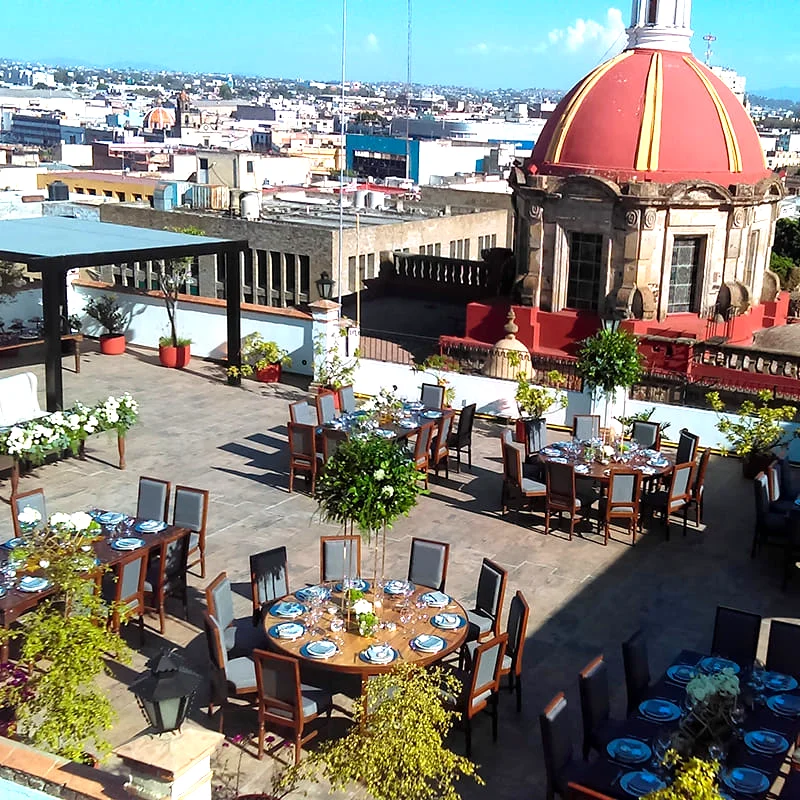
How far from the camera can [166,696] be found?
21.3 feet

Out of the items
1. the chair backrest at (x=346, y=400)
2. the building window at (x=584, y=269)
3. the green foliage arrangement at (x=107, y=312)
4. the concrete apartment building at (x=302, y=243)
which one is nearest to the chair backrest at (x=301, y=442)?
the chair backrest at (x=346, y=400)

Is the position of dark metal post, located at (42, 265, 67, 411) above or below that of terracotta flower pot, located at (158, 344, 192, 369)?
above

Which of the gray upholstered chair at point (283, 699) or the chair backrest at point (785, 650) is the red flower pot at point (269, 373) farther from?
the chair backrest at point (785, 650)

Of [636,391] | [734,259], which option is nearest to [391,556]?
[636,391]

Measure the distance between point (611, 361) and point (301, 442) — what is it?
5.19m

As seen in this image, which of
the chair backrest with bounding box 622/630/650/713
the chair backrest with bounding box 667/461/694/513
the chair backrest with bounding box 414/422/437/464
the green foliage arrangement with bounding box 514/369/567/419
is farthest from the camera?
the green foliage arrangement with bounding box 514/369/567/419

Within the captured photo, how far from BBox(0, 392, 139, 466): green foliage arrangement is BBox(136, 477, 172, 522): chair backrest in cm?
318

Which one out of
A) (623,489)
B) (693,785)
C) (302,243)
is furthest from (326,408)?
(302,243)

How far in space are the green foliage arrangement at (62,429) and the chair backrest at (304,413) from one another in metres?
2.53

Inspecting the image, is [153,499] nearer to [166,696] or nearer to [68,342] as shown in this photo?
[166,696]

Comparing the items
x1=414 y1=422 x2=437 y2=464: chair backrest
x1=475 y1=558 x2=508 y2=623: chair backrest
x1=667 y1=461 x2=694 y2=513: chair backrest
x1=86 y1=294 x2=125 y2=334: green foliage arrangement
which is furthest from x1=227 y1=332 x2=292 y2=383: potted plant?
x1=475 y1=558 x2=508 y2=623: chair backrest

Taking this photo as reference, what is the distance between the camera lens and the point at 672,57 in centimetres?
2434

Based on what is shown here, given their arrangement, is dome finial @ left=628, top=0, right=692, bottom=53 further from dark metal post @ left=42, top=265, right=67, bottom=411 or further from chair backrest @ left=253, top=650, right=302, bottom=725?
chair backrest @ left=253, top=650, right=302, bottom=725

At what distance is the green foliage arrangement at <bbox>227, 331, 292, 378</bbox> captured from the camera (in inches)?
855
